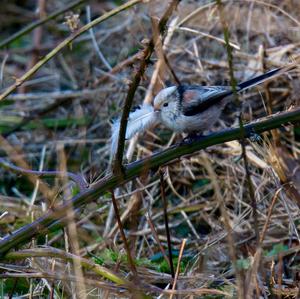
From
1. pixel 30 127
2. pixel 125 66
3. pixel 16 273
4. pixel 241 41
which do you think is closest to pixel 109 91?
pixel 125 66

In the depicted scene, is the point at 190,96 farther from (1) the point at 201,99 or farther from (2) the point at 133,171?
(2) the point at 133,171

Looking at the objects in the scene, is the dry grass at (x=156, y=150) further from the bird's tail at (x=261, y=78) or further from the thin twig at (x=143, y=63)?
the thin twig at (x=143, y=63)

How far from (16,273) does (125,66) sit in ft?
7.81

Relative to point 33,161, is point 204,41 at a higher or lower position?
higher

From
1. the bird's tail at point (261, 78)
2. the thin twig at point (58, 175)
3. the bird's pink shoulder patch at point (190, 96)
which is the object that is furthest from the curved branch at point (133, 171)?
the bird's pink shoulder patch at point (190, 96)

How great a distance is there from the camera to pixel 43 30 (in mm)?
6699

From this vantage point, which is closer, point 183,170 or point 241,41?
point 183,170

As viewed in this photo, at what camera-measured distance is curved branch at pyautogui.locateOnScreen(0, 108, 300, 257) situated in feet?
8.61

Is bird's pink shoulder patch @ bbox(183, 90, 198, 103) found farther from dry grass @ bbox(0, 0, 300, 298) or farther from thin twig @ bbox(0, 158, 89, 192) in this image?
thin twig @ bbox(0, 158, 89, 192)

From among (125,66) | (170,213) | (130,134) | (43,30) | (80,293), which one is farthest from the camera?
(43,30)

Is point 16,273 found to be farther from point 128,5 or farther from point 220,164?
point 220,164

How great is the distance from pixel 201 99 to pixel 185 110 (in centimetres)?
9

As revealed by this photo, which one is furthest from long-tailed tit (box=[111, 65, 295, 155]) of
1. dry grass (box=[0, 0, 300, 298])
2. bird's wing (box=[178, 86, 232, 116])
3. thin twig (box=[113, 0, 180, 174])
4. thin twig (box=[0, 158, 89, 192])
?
thin twig (box=[113, 0, 180, 174])

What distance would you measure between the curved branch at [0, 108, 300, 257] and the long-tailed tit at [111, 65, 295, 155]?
1.27 ft
